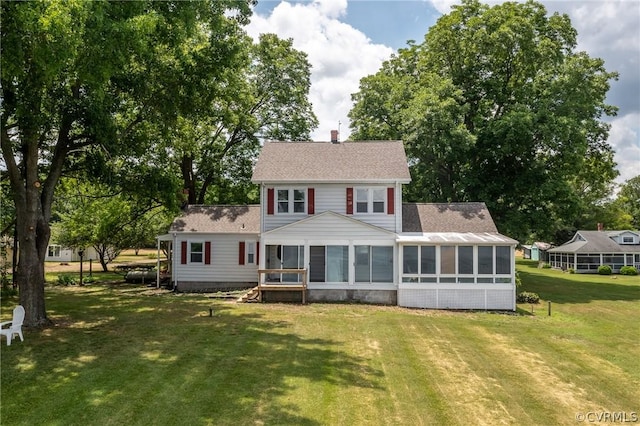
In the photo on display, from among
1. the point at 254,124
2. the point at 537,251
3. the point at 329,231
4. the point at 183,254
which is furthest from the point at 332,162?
the point at 537,251

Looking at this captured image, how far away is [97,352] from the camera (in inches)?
442

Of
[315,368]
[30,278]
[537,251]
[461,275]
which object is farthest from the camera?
[537,251]

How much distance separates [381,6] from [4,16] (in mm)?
14442

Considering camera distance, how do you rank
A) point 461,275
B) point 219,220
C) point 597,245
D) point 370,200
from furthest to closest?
point 597,245 → point 219,220 → point 370,200 → point 461,275

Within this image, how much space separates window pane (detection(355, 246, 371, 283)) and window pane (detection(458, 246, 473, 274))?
161 inches

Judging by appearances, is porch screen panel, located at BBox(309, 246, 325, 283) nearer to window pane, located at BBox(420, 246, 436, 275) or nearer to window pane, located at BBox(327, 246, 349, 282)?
window pane, located at BBox(327, 246, 349, 282)

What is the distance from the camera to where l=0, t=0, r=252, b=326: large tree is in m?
9.77

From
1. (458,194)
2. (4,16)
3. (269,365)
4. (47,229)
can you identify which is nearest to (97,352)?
(269,365)

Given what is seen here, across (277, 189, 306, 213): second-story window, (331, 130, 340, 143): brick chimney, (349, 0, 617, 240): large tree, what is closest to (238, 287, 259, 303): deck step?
(277, 189, 306, 213): second-story window

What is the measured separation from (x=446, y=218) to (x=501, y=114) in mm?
13176

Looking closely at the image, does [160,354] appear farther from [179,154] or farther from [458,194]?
[458,194]

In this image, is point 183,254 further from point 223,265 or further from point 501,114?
point 501,114

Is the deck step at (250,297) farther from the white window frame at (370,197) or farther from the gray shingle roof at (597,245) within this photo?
the gray shingle roof at (597,245)

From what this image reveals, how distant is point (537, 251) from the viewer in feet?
216
